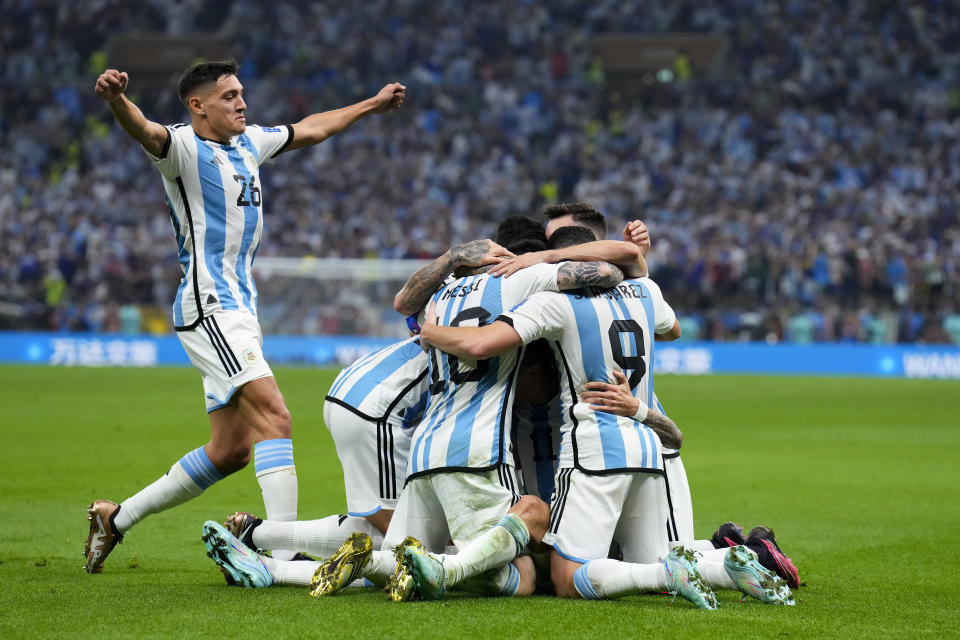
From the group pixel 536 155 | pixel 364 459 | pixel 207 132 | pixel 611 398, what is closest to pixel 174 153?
pixel 207 132

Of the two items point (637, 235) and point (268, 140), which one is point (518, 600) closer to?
point (637, 235)

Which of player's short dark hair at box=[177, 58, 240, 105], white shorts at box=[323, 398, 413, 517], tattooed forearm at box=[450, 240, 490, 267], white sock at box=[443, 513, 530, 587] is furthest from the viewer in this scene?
player's short dark hair at box=[177, 58, 240, 105]

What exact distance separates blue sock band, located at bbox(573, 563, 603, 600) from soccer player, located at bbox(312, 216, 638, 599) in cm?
23

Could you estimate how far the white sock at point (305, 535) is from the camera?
4945 millimetres

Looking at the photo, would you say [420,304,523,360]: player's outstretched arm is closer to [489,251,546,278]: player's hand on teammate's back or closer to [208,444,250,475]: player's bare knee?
[489,251,546,278]: player's hand on teammate's back

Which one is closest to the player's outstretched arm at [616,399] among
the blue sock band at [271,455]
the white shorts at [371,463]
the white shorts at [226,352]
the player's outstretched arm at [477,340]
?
the player's outstretched arm at [477,340]

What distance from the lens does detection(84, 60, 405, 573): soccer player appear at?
5.18 meters

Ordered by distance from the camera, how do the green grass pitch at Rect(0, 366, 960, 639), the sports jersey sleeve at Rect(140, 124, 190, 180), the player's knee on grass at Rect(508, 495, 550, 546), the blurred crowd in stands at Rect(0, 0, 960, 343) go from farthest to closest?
1. the blurred crowd in stands at Rect(0, 0, 960, 343)
2. the sports jersey sleeve at Rect(140, 124, 190, 180)
3. the player's knee on grass at Rect(508, 495, 550, 546)
4. the green grass pitch at Rect(0, 366, 960, 639)

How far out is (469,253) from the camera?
507 centimetres

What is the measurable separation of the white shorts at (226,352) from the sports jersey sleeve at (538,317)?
1.29m

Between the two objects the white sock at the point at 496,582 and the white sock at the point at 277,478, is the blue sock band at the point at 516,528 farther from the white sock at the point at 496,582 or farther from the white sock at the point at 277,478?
the white sock at the point at 277,478

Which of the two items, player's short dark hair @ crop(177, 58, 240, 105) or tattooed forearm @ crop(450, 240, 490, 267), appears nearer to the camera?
tattooed forearm @ crop(450, 240, 490, 267)

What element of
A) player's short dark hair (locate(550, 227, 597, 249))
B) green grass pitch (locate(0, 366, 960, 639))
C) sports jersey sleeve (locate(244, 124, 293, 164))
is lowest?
green grass pitch (locate(0, 366, 960, 639))

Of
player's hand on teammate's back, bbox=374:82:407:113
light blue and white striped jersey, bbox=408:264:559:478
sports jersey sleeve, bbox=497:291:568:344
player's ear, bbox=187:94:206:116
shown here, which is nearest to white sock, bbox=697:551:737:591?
light blue and white striped jersey, bbox=408:264:559:478
